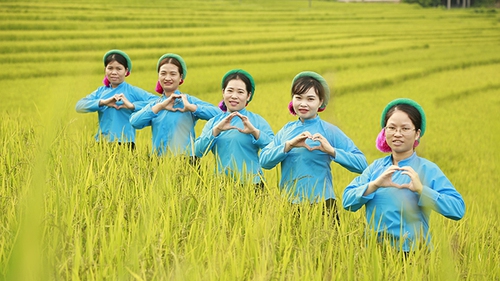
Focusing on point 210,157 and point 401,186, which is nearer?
point 401,186

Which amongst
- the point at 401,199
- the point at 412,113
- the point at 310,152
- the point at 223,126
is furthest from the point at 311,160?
the point at 401,199

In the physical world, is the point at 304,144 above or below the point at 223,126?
below

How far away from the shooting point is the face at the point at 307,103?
8.31 ft

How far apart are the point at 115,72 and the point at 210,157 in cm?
76

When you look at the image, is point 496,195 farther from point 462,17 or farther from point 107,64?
point 462,17

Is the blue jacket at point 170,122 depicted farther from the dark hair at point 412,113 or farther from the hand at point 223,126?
the dark hair at point 412,113

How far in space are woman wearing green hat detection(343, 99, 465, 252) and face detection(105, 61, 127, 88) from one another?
203 cm

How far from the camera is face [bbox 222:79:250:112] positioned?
2891 millimetres

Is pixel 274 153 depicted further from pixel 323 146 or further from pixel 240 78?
Result: pixel 240 78

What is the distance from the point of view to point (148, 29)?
17047 millimetres

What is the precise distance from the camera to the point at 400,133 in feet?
6.91

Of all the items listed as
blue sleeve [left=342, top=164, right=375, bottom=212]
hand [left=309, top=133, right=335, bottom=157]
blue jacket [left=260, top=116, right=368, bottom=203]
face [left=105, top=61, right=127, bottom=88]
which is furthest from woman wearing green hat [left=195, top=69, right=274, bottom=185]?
face [left=105, top=61, right=127, bottom=88]

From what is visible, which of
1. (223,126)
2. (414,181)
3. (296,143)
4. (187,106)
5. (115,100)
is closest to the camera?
(414,181)

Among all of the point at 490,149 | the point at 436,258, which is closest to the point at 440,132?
the point at 490,149
